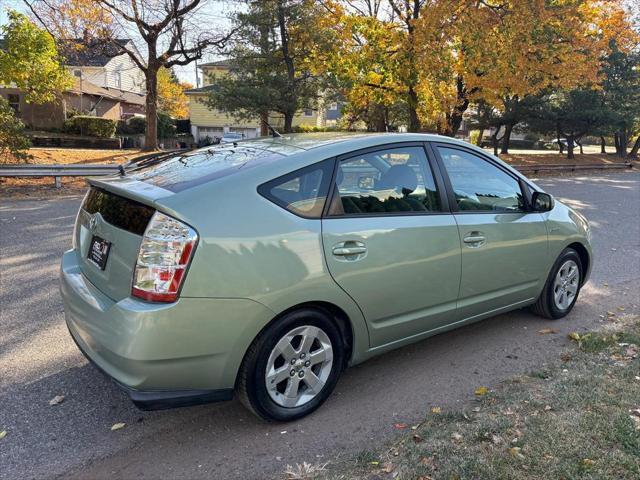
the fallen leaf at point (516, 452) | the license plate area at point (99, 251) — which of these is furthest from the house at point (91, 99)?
the fallen leaf at point (516, 452)

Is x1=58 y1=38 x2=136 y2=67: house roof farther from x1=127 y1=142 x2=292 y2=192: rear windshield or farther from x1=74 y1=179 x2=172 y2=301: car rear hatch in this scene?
x1=74 y1=179 x2=172 y2=301: car rear hatch

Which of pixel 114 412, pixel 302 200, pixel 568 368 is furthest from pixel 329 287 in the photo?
pixel 568 368

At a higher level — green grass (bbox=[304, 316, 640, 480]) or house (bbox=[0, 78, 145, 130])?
house (bbox=[0, 78, 145, 130])

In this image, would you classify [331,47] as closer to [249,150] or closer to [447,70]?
[447,70]

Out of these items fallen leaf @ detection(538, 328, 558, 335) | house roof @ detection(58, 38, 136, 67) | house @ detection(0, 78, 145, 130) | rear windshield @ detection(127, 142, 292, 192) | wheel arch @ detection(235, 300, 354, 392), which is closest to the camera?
wheel arch @ detection(235, 300, 354, 392)

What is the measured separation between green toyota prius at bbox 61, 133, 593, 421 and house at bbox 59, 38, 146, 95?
1476 centimetres

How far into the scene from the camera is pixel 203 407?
3.27 metres

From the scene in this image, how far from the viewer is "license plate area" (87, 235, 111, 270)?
2850 millimetres

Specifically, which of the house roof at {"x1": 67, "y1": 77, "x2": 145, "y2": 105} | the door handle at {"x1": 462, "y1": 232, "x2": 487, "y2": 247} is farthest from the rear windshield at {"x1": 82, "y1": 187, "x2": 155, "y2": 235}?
the house roof at {"x1": 67, "y1": 77, "x2": 145, "y2": 105}

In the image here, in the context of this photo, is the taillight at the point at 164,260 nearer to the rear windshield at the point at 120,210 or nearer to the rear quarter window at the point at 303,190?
the rear windshield at the point at 120,210

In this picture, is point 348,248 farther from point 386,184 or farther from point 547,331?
point 547,331

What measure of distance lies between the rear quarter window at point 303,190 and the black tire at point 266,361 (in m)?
0.60

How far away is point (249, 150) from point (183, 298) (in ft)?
4.24

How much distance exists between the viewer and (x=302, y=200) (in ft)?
9.82
